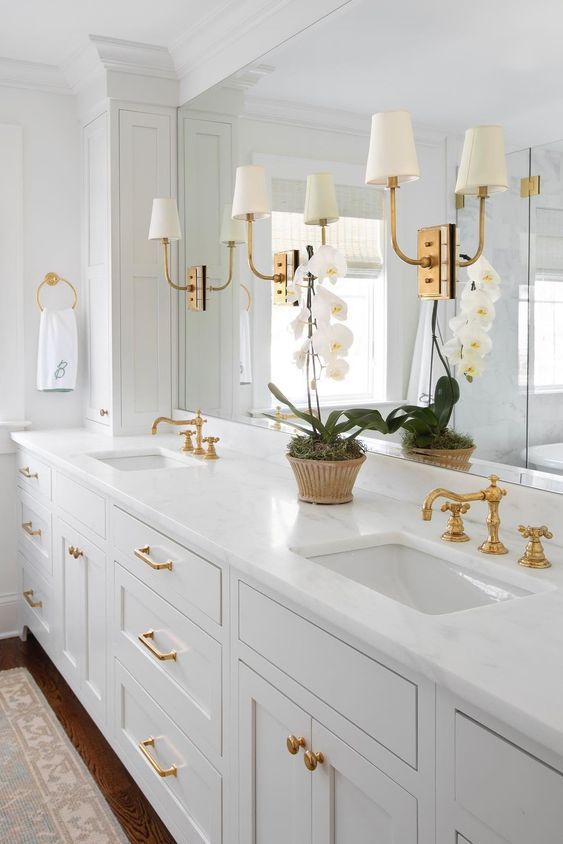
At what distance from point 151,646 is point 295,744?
74 centimetres

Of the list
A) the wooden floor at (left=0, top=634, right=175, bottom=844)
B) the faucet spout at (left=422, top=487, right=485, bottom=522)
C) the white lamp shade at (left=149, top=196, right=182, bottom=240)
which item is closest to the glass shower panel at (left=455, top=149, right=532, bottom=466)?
the faucet spout at (left=422, top=487, right=485, bottom=522)

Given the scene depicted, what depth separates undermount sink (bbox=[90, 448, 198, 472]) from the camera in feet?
9.48

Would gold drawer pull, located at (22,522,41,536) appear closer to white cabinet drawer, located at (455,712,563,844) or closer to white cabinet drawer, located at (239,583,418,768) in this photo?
white cabinet drawer, located at (239,583,418,768)

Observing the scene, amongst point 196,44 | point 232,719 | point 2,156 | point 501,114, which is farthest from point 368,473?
point 2,156

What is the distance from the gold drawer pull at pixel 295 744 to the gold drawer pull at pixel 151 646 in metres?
0.59

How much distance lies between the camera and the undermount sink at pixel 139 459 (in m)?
2.89

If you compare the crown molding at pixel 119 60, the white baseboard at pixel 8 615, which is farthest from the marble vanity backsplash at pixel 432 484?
the crown molding at pixel 119 60

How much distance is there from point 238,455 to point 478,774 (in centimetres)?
194

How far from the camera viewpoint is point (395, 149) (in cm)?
180

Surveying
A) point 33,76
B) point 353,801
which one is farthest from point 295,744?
point 33,76

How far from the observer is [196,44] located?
294cm

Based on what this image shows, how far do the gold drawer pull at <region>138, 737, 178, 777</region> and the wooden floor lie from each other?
206mm

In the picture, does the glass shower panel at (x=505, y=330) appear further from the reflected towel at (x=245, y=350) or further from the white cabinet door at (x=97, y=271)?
the white cabinet door at (x=97, y=271)

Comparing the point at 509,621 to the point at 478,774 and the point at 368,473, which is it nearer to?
the point at 478,774
